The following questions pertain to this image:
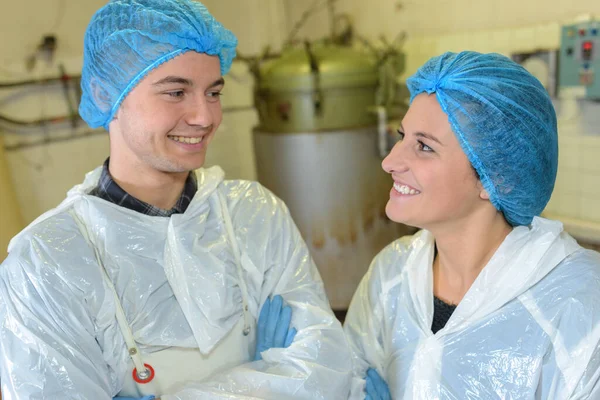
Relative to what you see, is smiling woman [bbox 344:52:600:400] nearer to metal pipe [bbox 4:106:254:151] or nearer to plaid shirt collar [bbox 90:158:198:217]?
plaid shirt collar [bbox 90:158:198:217]

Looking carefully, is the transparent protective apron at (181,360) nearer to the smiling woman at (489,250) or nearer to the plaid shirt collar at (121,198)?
the plaid shirt collar at (121,198)

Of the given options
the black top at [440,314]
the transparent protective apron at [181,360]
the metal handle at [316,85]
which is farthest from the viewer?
the metal handle at [316,85]

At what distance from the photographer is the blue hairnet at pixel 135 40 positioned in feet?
3.56

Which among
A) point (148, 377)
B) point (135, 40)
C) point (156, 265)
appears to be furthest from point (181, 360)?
point (135, 40)

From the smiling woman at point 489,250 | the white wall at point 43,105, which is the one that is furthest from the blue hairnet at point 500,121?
the white wall at point 43,105

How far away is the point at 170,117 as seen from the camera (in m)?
1.10

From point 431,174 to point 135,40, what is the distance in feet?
2.28

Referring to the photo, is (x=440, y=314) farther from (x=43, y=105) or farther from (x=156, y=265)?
(x=43, y=105)

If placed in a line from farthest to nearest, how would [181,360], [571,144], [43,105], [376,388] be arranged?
[43,105], [571,144], [376,388], [181,360]

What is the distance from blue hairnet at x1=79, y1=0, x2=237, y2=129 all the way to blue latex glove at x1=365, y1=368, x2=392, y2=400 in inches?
34.5

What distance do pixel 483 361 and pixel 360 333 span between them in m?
0.34

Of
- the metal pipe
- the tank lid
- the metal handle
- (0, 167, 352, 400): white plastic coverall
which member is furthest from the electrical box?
the metal pipe

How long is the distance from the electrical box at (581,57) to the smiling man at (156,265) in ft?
4.73

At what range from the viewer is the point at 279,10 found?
355 centimetres
